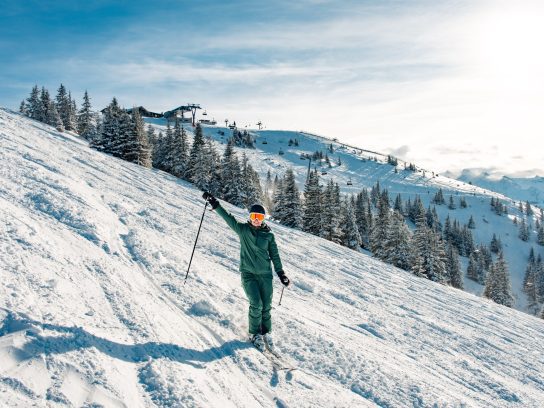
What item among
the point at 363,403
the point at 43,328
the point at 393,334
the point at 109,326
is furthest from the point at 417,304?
the point at 43,328

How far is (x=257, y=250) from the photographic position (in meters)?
6.16

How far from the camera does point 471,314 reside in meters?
13.1

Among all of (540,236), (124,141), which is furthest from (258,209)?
(540,236)

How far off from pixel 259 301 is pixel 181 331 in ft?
4.04

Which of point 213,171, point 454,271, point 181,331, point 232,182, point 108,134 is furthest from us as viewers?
point 454,271

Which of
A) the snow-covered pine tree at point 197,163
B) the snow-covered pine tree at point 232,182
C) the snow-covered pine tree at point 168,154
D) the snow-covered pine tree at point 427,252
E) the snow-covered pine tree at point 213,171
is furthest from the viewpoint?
the snow-covered pine tree at point 168,154

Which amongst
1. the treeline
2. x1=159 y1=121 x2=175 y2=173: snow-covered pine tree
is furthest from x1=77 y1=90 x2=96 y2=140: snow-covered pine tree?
x1=159 y1=121 x2=175 y2=173: snow-covered pine tree

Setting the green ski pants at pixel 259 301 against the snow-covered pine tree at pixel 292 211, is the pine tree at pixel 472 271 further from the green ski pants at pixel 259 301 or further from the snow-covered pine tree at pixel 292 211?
the green ski pants at pixel 259 301

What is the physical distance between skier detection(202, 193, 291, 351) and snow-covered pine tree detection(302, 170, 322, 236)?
35.9 m

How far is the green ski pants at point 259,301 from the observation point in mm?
5887

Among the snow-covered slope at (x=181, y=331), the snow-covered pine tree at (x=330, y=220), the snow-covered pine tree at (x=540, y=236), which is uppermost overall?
the snow-covered slope at (x=181, y=331)

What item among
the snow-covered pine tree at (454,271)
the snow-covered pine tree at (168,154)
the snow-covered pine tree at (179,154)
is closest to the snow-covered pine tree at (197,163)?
the snow-covered pine tree at (179,154)

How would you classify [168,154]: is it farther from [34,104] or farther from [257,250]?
[257,250]

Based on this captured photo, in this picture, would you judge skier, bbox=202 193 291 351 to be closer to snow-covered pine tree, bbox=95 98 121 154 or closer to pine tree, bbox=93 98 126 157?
pine tree, bbox=93 98 126 157
